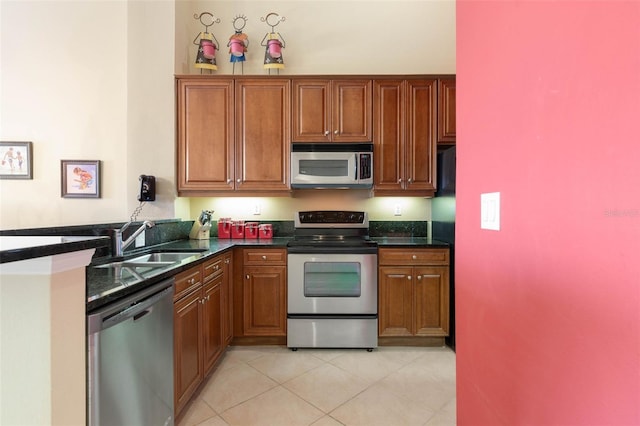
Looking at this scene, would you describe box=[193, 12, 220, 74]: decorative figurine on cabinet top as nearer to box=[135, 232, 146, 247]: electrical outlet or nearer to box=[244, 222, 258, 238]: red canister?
box=[244, 222, 258, 238]: red canister

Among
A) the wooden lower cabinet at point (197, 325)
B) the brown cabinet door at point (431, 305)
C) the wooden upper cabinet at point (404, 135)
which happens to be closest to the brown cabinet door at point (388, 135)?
the wooden upper cabinet at point (404, 135)

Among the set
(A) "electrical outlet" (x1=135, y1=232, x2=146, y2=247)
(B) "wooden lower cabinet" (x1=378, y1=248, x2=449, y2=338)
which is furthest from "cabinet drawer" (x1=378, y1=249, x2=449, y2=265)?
(A) "electrical outlet" (x1=135, y1=232, x2=146, y2=247)

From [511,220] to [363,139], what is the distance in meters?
2.11

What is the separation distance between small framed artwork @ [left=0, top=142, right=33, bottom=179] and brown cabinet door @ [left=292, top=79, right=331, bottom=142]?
2679mm

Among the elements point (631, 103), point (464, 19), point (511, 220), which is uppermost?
point (464, 19)

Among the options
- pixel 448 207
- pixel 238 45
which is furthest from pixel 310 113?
pixel 448 207

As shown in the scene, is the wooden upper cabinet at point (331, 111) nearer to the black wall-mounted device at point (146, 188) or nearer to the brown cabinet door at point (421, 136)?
the brown cabinet door at point (421, 136)

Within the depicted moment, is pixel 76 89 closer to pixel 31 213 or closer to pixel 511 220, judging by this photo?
pixel 31 213

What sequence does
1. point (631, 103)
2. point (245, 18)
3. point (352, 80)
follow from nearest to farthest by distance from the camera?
point (631, 103), point (352, 80), point (245, 18)

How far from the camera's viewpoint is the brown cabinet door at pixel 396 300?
8.29ft

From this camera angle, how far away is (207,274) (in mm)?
2010

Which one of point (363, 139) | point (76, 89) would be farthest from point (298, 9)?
point (76, 89)

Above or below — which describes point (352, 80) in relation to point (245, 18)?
below

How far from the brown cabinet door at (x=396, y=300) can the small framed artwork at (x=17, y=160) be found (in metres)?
3.64
